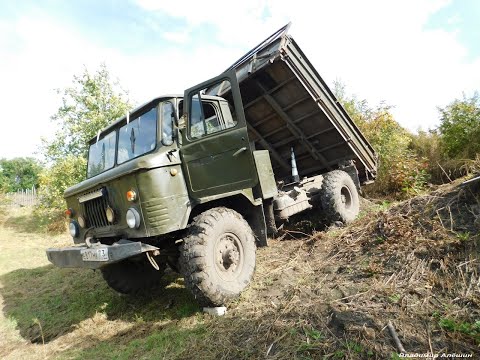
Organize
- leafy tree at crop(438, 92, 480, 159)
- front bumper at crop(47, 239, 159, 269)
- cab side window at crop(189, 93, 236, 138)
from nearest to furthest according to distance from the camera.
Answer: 1. front bumper at crop(47, 239, 159, 269)
2. cab side window at crop(189, 93, 236, 138)
3. leafy tree at crop(438, 92, 480, 159)

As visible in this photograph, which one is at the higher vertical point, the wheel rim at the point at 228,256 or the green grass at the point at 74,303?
the wheel rim at the point at 228,256

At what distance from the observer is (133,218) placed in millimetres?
3143

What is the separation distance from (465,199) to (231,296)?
8.59ft

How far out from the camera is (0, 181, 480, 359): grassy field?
2.26 meters

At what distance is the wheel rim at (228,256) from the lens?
3338 mm

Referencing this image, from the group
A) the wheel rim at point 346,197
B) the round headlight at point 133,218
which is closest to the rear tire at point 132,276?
the round headlight at point 133,218

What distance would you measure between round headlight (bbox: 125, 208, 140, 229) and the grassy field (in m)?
1.07

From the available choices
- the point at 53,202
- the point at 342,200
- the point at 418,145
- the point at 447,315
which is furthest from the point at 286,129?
the point at 53,202

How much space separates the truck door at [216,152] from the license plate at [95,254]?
102 cm

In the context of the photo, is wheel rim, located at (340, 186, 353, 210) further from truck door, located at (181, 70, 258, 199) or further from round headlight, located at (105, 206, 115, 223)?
round headlight, located at (105, 206, 115, 223)

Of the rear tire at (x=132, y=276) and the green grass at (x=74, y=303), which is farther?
the rear tire at (x=132, y=276)

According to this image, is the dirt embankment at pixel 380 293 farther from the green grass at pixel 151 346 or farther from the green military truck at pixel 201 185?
the green military truck at pixel 201 185

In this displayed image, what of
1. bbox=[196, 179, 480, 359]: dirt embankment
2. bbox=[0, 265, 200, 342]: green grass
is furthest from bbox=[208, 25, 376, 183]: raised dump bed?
bbox=[0, 265, 200, 342]: green grass

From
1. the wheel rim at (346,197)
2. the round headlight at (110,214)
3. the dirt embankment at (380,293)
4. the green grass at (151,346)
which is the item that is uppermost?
the round headlight at (110,214)
